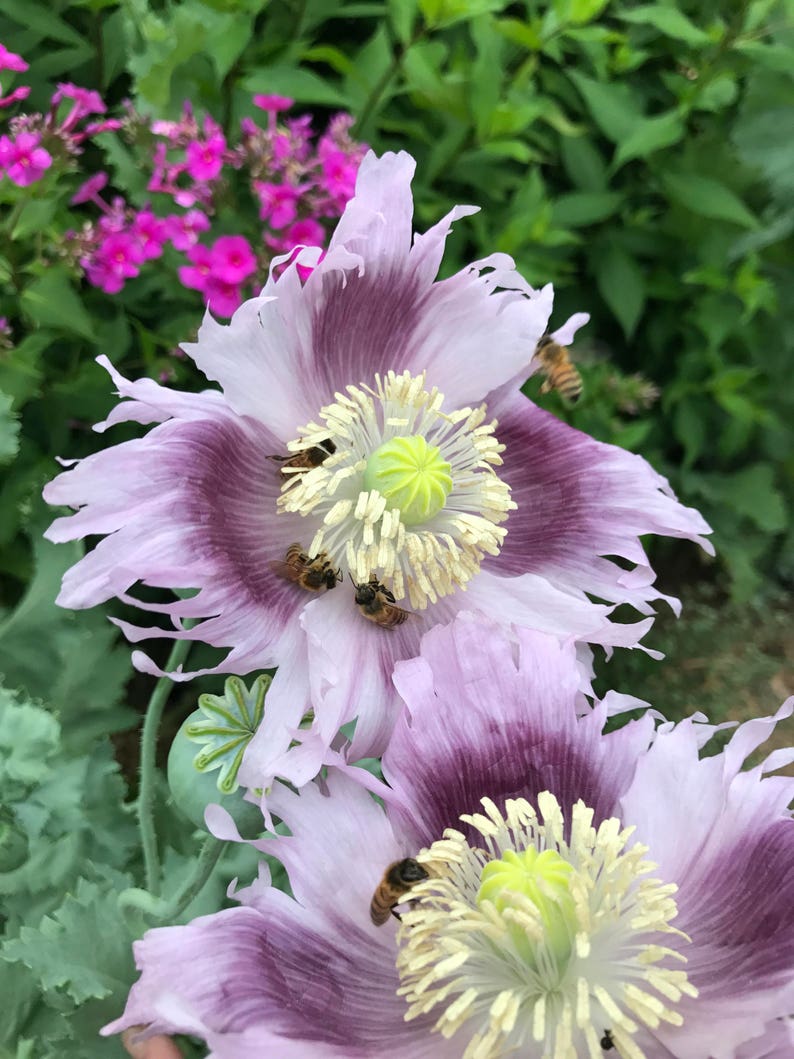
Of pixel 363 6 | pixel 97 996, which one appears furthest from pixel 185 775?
pixel 363 6

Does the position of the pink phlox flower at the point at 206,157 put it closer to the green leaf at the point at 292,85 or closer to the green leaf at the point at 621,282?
the green leaf at the point at 292,85

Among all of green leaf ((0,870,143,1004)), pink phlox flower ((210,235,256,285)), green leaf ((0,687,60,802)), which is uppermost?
pink phlox flower ((210,235,256,285))

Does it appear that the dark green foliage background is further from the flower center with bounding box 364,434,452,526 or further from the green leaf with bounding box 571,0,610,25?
the flower center with bounding box 364,434,452,526

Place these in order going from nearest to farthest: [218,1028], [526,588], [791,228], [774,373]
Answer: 1. [218,1028]
2. [526,588]
3. [791,228]
4. [774,373]

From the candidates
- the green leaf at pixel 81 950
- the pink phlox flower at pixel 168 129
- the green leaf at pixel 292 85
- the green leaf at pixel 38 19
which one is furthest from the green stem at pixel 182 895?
the green leaf at pixel 38 19

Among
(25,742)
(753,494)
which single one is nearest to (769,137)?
(753,494)

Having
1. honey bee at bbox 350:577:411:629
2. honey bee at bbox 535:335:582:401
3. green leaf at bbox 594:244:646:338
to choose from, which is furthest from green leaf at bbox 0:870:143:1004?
green leaf at bbox 594:244:646:338

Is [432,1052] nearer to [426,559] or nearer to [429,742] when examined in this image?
[429,742]
